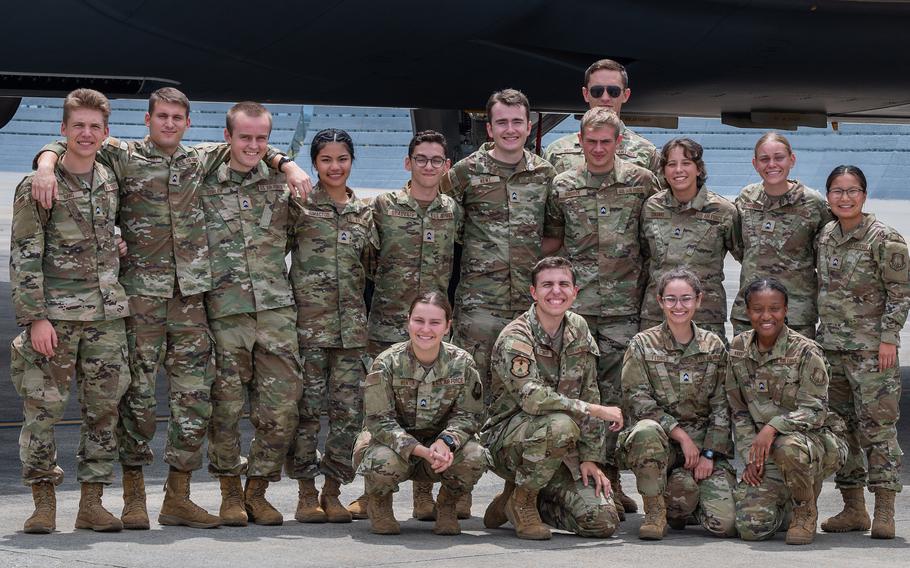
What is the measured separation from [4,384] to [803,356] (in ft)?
21.2

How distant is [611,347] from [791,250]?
104cm

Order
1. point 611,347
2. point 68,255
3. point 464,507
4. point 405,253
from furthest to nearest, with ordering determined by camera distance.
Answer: point 611,347, point 405,253, point 464,507, point 68,255

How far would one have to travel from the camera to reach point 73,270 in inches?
229

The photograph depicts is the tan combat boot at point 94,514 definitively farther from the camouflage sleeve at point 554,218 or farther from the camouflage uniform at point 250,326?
the camouflage sleeve at point 554,218

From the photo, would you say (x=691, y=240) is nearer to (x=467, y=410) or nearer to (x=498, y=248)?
(x=498, y=248)

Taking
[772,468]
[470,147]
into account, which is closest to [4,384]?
[470,147]

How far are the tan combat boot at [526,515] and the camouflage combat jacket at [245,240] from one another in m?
1.43

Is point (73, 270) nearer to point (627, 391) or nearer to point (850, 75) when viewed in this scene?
point (627, 391)

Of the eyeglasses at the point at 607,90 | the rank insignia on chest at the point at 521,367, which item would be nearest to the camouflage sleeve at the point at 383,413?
the rank insignia on chest at the point at 521,367

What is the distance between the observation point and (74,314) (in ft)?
18.9

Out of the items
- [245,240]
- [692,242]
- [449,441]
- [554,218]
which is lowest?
[449,441]

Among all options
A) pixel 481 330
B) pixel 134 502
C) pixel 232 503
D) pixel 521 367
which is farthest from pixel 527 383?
pixel 134 502

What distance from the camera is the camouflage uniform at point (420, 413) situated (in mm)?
5879

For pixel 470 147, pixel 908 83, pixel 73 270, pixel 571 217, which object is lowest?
pixel 73 270
